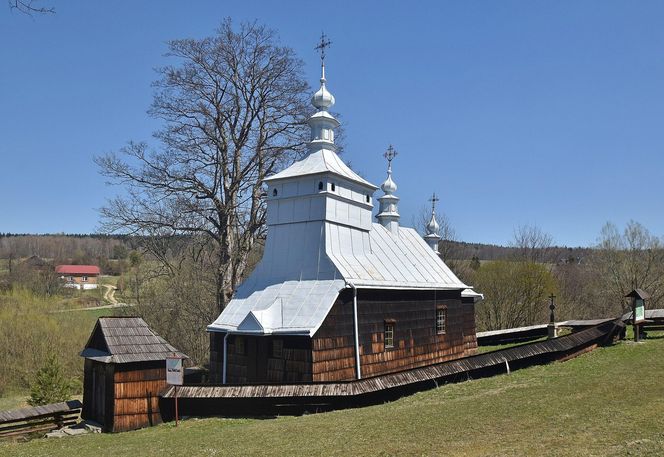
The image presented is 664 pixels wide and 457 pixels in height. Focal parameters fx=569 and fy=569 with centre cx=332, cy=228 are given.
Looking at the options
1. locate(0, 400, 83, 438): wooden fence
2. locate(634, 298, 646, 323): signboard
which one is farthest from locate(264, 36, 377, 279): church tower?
locate(634, 298, 646, 323): signboard

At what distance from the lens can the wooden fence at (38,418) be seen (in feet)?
54.9

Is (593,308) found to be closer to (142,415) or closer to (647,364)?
(647,364)

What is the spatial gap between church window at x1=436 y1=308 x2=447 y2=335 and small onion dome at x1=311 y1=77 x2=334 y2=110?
32.7 ft

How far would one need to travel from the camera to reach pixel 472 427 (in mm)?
11609

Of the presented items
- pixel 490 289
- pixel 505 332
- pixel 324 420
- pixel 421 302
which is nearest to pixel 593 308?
pixel 490 289

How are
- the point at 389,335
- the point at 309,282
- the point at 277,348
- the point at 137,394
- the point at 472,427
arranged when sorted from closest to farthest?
the point at 472,427 < the point at 137,394 < the point at 277,348 < the point at 309,282 < the point at 389,335

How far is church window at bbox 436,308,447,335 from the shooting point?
24.6 metres

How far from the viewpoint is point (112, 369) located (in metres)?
16.2

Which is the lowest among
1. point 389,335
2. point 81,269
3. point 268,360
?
point 268,360

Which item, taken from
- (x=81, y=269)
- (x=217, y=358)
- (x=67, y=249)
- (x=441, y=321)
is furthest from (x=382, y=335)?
(x=67, y=249)

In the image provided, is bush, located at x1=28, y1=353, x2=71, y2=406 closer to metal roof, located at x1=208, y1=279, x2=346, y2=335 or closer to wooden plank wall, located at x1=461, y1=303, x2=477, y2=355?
metal roof, located at x1=208, y1=279, x2=346, y2=335

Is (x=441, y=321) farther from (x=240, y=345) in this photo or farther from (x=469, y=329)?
(x=240, y=345)

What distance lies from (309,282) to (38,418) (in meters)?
9.27

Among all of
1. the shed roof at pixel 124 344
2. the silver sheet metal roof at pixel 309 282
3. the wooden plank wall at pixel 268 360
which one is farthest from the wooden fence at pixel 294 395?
the silver sheet metal roof at pixel 309 282
